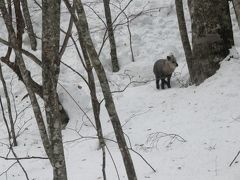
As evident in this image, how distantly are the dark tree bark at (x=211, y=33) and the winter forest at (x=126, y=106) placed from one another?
0.02 m

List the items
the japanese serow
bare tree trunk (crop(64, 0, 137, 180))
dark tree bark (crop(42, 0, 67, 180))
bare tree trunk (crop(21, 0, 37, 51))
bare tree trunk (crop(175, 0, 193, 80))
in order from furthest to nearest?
bare tree trunk (crop(21, 0, 37, 51)) < the japanese serow < bare tree trunk (crop(175, 0, 193, 80)) < bare tree trunk (crop(64, 0, 137, 180)) < dark tree bark (crop(42, 0, 67, 180))

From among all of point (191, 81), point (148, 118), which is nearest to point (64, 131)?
point (148, 118)

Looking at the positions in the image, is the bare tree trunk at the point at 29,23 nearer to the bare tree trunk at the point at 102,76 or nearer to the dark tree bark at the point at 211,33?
the dark tree bark at the point at 211,33

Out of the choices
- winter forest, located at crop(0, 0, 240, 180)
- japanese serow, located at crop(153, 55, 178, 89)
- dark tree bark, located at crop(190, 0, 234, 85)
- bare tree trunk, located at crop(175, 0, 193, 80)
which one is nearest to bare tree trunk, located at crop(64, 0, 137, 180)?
winter forest, located at crop(0, 0, 240, 180)

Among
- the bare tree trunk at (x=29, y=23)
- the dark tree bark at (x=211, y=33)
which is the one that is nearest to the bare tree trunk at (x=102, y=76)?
the dark tree bark at (x=211, y=33)

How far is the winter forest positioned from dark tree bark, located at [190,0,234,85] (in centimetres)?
2

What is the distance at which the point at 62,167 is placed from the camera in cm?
322

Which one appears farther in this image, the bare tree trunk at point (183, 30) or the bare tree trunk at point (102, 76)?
the bare tree trunk at point (183, 30)

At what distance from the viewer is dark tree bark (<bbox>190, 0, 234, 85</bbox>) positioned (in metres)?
8.62

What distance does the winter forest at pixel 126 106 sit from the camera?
388 cm

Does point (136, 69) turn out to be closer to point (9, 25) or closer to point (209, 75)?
point (209, 75)

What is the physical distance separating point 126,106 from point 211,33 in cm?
245

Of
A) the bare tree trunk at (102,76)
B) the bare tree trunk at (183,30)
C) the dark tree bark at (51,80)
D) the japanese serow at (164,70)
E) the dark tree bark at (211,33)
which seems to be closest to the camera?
the dark tree bark at (51,80)

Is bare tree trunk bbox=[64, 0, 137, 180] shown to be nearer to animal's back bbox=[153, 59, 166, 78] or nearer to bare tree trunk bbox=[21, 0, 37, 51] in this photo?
animal's back bbox=[153, 59, 166, 78]
